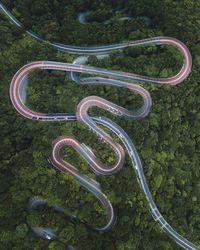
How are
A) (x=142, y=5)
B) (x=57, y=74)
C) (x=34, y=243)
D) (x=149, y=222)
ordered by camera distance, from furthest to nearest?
(x=142, y=5) → (x=57, y=74) → (x=149, y=222) → (x=34, y=243)

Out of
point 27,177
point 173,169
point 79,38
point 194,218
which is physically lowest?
point 194,218

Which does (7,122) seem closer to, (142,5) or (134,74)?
(134,74)

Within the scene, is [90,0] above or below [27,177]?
above

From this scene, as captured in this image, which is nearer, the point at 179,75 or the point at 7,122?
the point at 7,122

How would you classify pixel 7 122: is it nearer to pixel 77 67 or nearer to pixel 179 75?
pixel 77 67

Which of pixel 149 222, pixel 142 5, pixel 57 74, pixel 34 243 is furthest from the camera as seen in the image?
pixel 142 5

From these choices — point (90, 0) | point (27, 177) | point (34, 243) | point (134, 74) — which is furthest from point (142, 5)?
point (34, 243)
